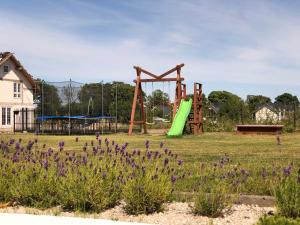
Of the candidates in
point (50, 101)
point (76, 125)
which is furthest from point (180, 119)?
point (50, 101)

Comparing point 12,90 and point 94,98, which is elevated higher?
point 12,90

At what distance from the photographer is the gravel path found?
5.46m

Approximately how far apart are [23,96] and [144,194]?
44.9 metres

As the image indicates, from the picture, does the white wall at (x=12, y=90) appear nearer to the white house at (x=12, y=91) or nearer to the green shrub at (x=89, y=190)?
the white house at (x=12, y=91)

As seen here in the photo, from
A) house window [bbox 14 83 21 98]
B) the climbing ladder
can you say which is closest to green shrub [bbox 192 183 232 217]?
the climbing ladder

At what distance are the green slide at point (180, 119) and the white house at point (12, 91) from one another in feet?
64.9

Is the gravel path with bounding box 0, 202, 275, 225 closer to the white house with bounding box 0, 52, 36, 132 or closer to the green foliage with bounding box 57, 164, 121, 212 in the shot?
the green foliage with bounding box 57, 164, 121, 212

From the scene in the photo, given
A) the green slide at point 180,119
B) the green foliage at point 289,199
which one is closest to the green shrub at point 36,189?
the green foliage at point 289,199

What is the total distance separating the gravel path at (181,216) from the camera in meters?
5.46

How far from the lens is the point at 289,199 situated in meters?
5.27

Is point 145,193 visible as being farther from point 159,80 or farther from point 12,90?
point 12,90

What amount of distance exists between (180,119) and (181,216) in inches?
831

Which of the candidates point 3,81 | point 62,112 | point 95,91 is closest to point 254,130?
point 95,91

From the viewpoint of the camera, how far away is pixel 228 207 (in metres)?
5.88
